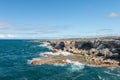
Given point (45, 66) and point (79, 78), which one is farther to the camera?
point (45, 66)

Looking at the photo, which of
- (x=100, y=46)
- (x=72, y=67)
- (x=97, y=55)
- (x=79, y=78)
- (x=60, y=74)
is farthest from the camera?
(x=100, y=46)

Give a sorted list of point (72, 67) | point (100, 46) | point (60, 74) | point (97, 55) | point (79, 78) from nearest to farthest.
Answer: point (79, 78) < point (60, 74) < point (72, 67) < point (97, 55) < point (100, 46)

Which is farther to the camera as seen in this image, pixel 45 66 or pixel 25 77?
pixel 45 66

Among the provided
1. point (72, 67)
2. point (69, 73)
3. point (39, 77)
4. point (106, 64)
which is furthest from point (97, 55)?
point (39, 77)

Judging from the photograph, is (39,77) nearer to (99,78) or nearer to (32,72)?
(32,72)

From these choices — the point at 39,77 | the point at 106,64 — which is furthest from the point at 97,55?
the point at 39,77

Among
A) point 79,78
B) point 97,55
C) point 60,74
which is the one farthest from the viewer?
point 97,55

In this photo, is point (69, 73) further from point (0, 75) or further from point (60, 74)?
point (0, 75)

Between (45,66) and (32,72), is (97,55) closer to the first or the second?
(45,66)
